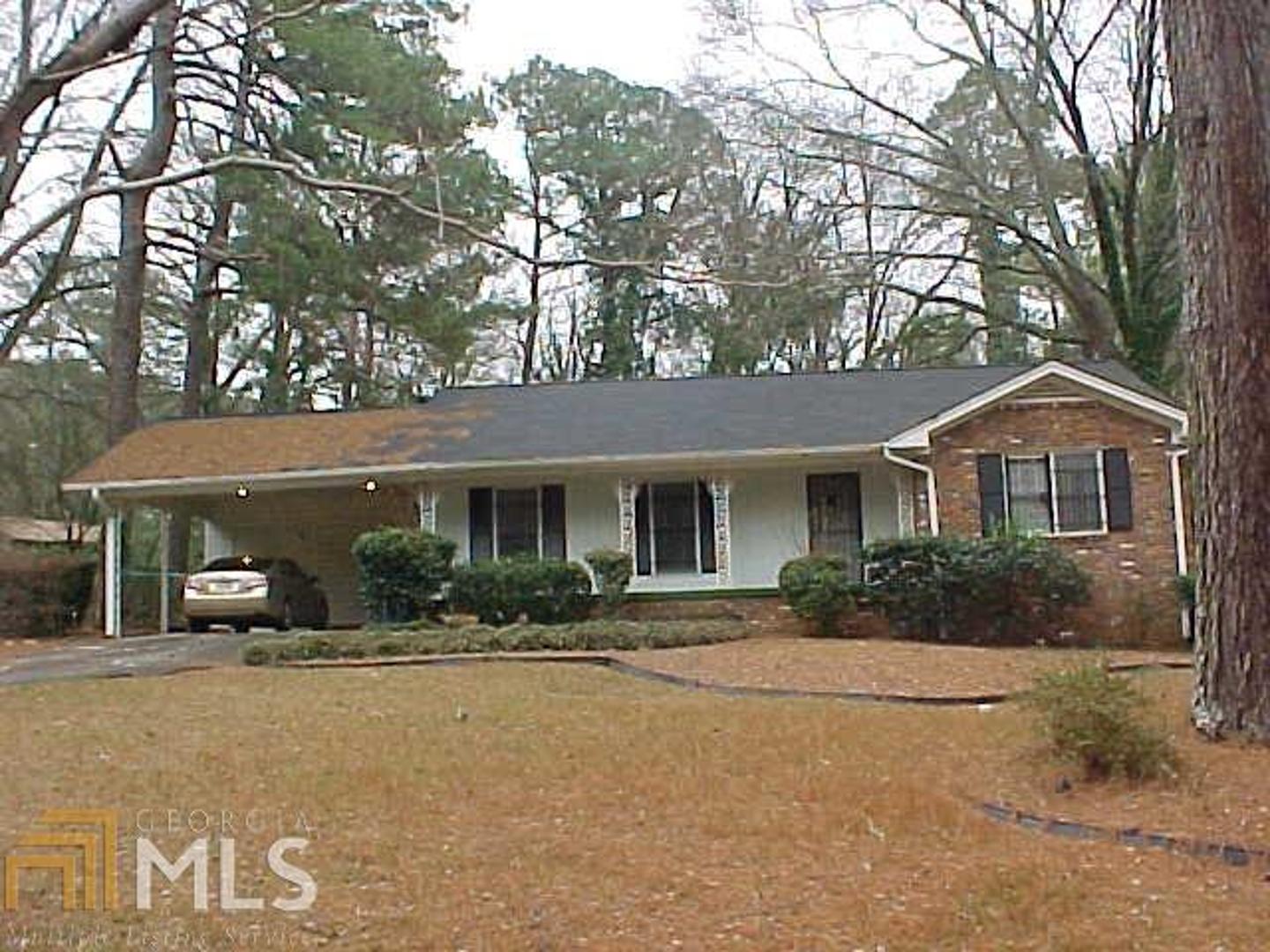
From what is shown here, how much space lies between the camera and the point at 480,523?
22.7 m

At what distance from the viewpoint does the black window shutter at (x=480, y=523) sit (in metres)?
22.6

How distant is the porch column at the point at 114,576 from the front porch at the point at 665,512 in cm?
2

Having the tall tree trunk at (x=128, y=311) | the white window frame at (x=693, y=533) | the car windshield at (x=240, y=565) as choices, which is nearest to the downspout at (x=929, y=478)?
the white window frame at (x=693, y=533)

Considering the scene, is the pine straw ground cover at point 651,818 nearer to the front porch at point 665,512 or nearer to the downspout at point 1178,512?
the downspout at point 1178,512

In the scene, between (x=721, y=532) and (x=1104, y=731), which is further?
(x=721, y=532)

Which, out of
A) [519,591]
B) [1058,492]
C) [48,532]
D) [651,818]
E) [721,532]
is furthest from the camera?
[48,532]

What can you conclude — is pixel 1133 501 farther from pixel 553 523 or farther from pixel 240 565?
pixel 240 565

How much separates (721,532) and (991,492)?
4192 millimetres

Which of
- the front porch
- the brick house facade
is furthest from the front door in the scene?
the brick house facade

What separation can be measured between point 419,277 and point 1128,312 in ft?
49.5

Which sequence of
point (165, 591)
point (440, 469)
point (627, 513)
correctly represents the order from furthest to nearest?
point (165, 591)
point (627, 513)
point (440, 469)

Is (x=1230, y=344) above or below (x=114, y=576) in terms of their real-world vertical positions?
above

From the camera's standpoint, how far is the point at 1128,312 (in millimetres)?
29406

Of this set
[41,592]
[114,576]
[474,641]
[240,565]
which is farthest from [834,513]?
[41,592]
